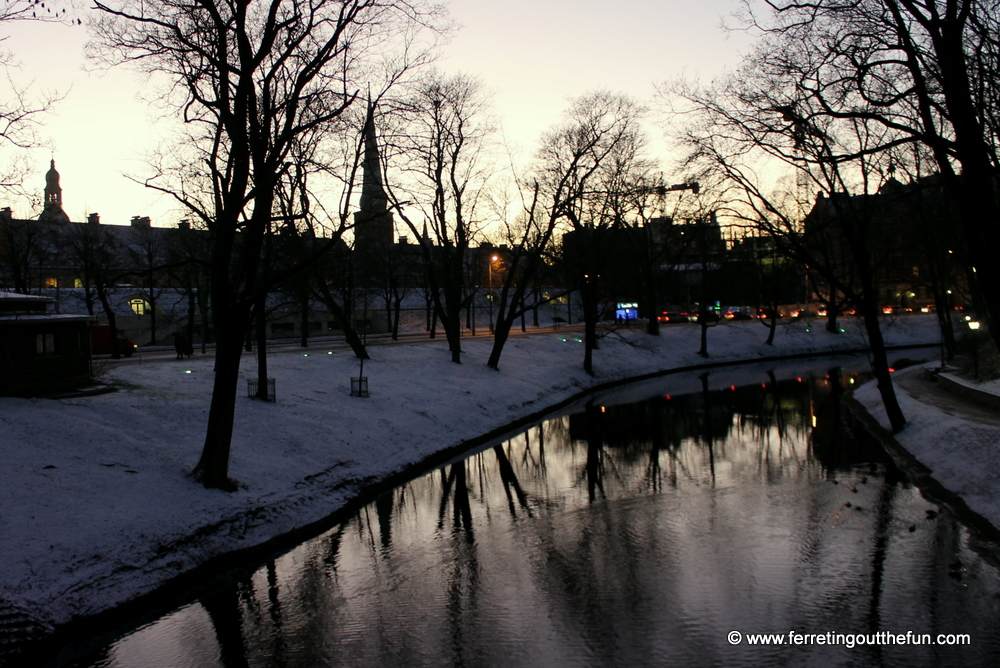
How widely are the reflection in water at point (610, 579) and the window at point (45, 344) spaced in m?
9.38

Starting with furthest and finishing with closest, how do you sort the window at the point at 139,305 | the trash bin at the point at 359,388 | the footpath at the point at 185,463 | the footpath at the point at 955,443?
the window at the point at 139,305, the trash bin at the point at 359,388, the footpath at the point at 955,443, the footpath at the point at 185,463

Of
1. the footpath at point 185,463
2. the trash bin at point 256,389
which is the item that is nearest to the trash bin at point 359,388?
the footpath at point 185,463

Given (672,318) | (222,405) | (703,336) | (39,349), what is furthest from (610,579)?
(672,318)

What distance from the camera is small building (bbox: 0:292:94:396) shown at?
60.6 ft

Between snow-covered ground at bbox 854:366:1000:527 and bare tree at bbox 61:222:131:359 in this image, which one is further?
bare tree at bbox 61:222:131:359

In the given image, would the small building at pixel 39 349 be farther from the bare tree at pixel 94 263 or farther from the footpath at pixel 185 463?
the bare tree at pixel 94 263

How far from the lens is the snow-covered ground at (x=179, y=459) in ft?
37.3

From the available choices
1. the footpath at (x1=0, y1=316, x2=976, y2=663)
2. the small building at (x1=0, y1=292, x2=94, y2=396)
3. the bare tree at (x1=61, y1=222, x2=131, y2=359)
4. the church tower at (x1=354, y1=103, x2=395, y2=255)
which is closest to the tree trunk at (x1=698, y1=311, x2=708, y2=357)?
the church tower at (x1=354, y1=103, x2=395, y2=255)

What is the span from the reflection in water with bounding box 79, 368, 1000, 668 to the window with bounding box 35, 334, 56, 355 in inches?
369

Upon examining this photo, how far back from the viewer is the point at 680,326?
213 feet

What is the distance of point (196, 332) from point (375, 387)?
4040 cm

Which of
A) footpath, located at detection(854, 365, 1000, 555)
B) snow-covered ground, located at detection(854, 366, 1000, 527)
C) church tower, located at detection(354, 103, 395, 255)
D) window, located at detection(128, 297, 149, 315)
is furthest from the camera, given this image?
window, located at detection(128, 297, 149, 315)

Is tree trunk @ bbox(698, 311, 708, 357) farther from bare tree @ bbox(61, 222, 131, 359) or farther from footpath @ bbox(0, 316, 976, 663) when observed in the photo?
bare tree @ bbox(61, 222, 131, 359)

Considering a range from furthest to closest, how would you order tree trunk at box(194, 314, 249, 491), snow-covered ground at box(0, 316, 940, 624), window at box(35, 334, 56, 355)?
1. window at box(35, 334, 56, 355)
2. tree trunk at box(194, 314, 249, 491)
3. snow-covered ground at box(0, 316, 940, 624)
